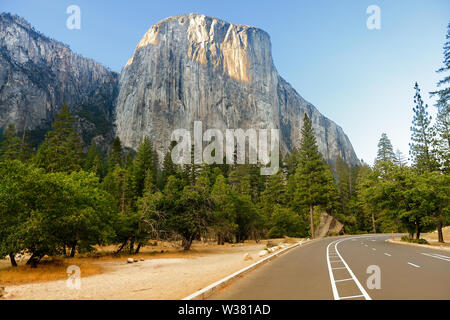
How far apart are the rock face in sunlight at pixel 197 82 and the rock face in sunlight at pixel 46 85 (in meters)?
10.2

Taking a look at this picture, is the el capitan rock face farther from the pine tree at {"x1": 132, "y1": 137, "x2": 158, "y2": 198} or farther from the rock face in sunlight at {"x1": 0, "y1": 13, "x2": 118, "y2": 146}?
the pine tree at {"x1": 132, "y1": 137, "x2": 158, "y2": 198}

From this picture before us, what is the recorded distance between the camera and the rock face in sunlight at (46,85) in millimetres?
116312

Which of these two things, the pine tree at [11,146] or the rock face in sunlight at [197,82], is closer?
the pine tree at [11,146]

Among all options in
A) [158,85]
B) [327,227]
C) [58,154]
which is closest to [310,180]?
[327,227]

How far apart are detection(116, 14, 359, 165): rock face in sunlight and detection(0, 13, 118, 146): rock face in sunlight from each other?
10157 mm

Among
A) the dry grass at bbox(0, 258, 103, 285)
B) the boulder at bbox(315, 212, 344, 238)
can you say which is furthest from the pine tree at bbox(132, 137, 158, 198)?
the dry grass at bbox(0, 258, 103, 285)

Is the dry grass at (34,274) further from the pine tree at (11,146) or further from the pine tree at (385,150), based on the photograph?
the pine tree at (385,150)

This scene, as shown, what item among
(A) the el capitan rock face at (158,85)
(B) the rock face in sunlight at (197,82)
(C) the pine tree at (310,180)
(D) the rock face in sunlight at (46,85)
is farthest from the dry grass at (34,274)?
(D) the rock face in sunlight at (46,85)

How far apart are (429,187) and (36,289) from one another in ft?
→ 111

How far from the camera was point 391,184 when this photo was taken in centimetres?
3362

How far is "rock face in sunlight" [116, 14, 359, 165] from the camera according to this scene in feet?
405

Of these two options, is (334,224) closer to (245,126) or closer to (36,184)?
(36,184)

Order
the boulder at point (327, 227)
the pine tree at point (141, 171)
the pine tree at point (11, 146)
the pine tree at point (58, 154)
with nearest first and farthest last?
the pine tree at point (58, 154), the boulder at point (327, 227), the pine tree at point (11, 146), the pine tree at point (141, 171)
